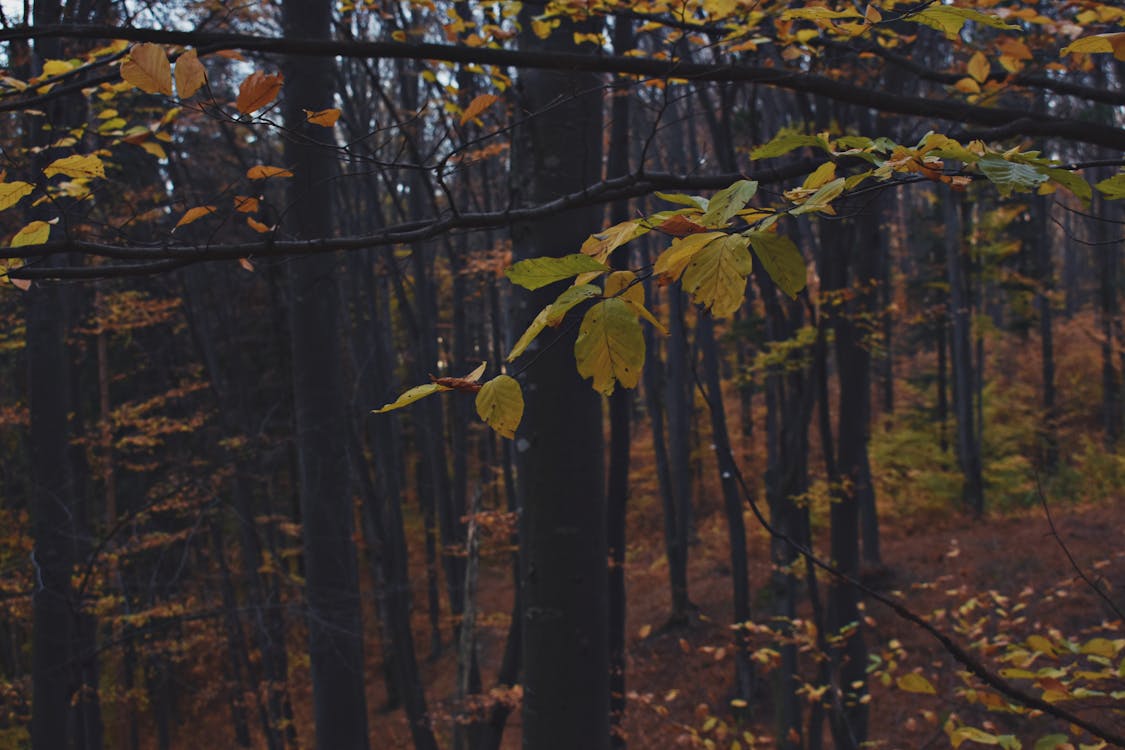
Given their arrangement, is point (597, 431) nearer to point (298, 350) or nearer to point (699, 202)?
point (699, 202)

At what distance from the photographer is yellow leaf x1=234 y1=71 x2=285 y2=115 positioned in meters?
1.45

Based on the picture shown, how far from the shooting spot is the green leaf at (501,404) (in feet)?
3.53

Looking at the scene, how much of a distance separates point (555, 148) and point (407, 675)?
23.0 feet

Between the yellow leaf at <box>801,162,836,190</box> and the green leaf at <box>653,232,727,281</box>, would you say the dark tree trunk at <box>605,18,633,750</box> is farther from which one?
the green leaf at <box>653,232,727,281</box>

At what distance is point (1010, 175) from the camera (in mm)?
1025

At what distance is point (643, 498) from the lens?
70.4ft

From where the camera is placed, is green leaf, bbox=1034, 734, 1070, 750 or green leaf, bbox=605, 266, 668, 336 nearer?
green leaf, bbox=605, 266, 668, 336

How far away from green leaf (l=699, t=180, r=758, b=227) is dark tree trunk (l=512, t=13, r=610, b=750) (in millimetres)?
1942

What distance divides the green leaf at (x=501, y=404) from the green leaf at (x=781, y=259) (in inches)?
14.9

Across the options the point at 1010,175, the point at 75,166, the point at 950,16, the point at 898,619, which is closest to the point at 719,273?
the point at 1010,175

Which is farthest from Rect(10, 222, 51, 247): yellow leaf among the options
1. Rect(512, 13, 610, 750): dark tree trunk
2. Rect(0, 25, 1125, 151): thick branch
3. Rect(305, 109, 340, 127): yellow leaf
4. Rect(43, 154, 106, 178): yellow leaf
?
Rect(512, 13, 610, 750): dark tree trunk

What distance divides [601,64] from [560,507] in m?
1.76

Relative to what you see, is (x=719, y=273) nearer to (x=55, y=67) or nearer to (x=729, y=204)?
(x=729, y=204)

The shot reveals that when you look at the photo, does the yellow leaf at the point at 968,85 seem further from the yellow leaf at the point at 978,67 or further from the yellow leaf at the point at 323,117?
the yellow leaf at the point at 323,117
